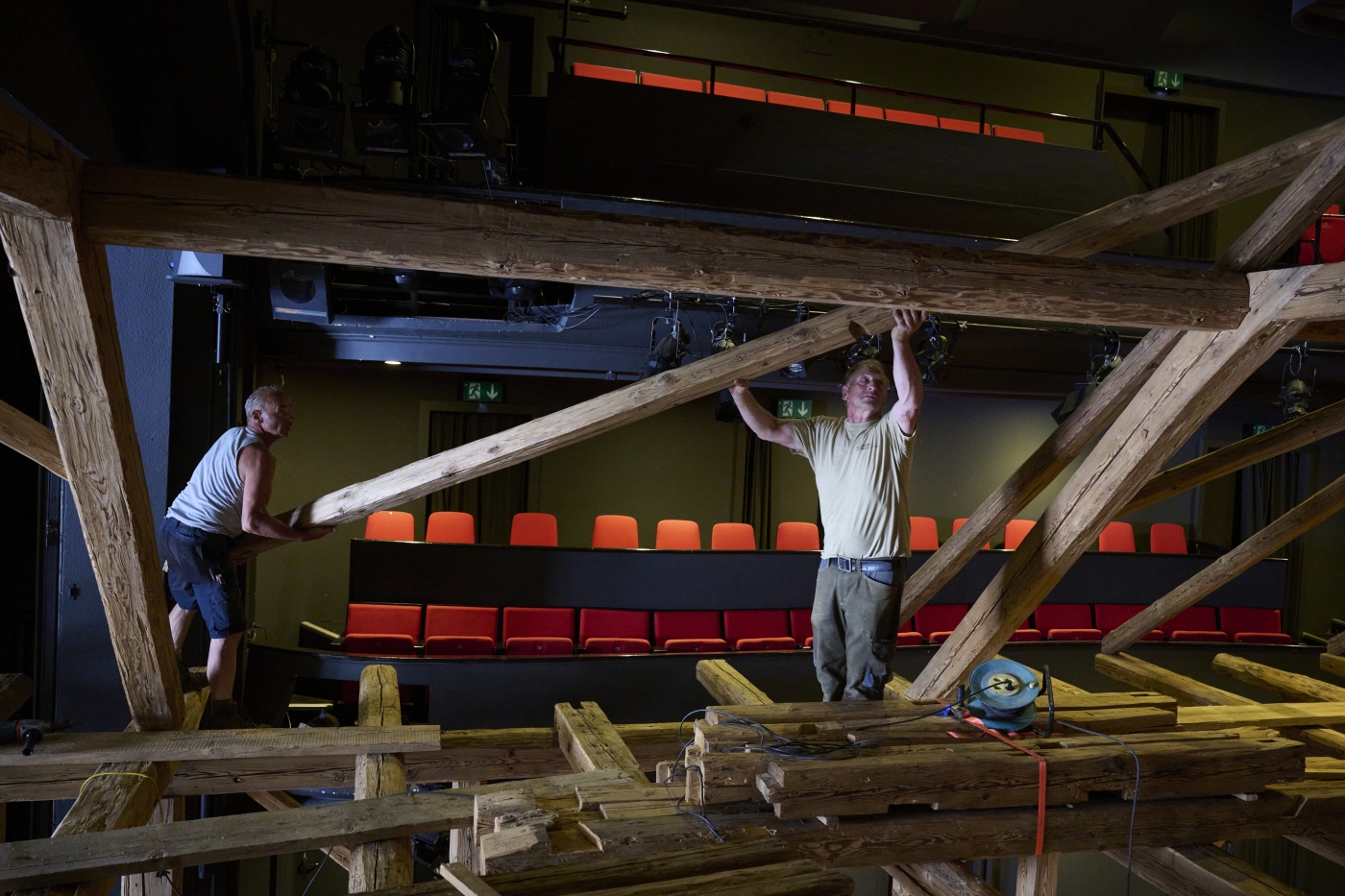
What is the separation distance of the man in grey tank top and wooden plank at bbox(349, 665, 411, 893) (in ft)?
2.10

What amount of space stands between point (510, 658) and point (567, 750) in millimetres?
2661

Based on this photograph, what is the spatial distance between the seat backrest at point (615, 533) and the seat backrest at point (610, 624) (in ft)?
2.90

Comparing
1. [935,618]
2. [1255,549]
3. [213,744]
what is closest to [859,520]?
[213,744]

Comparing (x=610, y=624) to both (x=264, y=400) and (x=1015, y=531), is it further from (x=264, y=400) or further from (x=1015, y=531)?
(x=1015, y=531)

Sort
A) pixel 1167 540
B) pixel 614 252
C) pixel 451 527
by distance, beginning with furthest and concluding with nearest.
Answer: pixel 1167 540 → pixel 451 527 → pixel 614 252

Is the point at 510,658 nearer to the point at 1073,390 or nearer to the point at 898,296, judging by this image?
the point at 898,296

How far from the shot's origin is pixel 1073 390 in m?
8.85

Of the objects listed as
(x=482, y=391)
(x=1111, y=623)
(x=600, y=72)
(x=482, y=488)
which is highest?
(x=600, y=72)

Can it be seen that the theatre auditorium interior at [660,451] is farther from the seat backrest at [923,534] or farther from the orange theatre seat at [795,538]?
the orange theatre seat at [795,538]

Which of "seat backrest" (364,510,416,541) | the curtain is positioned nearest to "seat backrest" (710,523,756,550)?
the curtain

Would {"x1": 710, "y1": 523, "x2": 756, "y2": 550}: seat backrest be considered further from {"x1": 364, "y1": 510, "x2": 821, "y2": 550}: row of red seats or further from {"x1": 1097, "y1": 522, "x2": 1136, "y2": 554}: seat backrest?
{"x1": 1097, "y1": 522, "x2": 1136, "y2": 554}: seat backrest

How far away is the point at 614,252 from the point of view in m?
3.03

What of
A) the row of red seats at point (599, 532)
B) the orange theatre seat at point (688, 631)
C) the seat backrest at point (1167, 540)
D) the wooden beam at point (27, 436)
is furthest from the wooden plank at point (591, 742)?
the seat backrest at point (1167, 540)

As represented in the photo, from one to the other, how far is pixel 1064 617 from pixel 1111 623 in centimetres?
47
